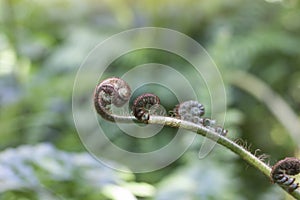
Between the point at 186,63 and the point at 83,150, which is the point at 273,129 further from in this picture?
the point at 83,150

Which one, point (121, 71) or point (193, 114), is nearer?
point (193, 114)

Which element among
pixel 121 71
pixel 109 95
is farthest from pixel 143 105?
pixel 121 71

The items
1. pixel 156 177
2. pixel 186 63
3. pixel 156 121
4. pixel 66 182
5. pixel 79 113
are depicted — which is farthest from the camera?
pixel 186 63

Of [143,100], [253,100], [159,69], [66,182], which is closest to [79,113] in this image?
[159,69]

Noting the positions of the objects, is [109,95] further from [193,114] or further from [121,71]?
[121,71]

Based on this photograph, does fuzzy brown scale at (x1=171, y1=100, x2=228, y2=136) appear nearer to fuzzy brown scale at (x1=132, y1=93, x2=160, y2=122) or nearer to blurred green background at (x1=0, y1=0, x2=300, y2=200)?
fuzzy brown scale at (x1=132, y1=93, x2=160, y2=122)

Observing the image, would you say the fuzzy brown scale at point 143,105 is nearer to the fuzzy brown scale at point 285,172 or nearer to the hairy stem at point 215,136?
the hairy stem at point 215,136

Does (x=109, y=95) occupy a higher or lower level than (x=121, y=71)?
lower

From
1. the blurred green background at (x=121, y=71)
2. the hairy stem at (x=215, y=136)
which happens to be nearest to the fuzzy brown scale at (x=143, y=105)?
the hairy stem at (x=215, y=136)
